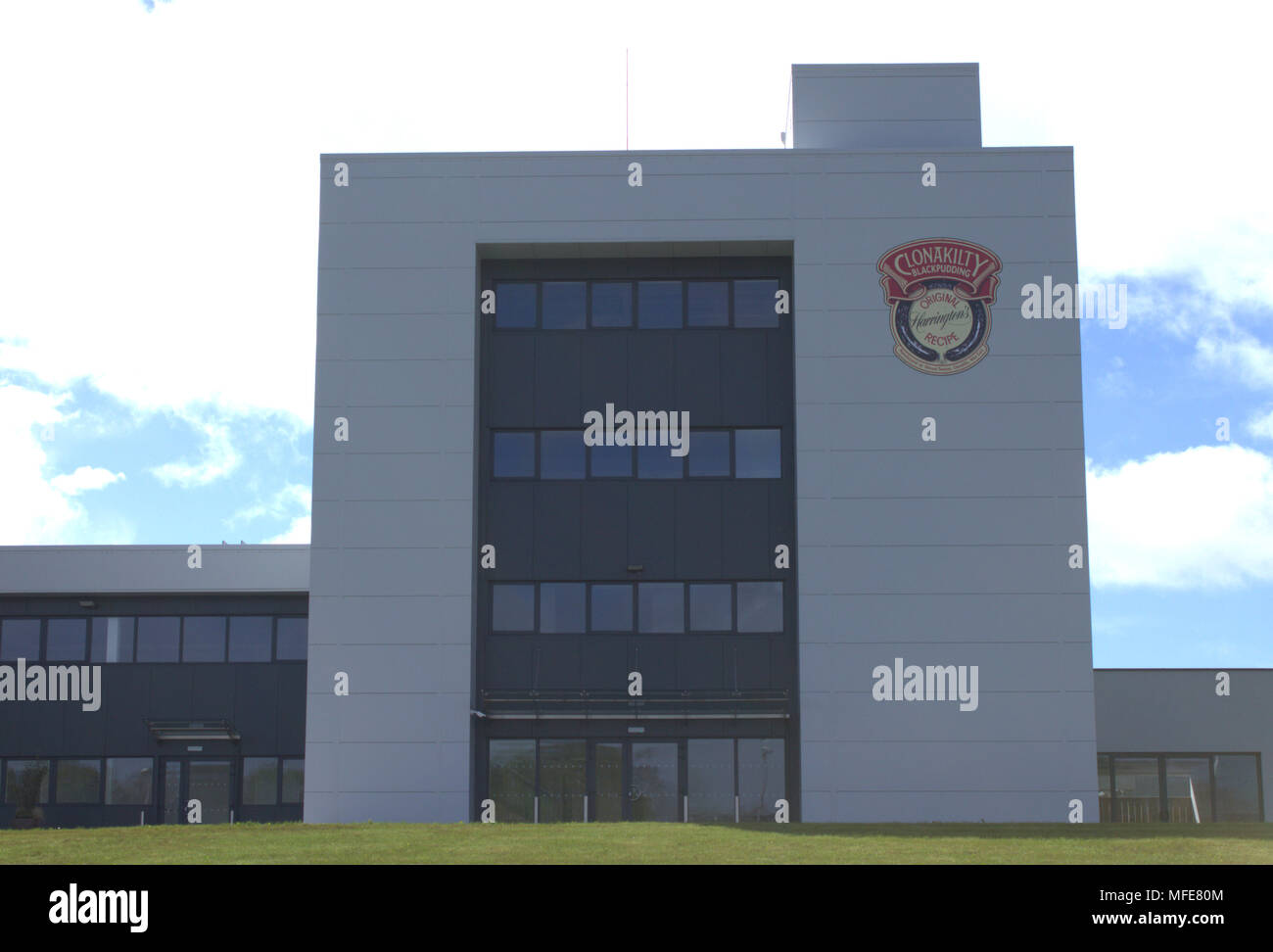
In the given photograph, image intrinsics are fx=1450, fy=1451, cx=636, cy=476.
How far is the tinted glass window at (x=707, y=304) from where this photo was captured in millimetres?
31000

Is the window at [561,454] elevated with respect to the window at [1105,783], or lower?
elevated

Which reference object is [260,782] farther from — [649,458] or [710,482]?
[710,482]

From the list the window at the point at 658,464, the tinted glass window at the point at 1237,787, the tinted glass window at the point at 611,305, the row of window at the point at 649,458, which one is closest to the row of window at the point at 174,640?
the row of window at the point at 649,458

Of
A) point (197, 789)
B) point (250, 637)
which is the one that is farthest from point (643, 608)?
point (197, 789)

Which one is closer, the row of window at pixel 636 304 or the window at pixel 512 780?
the window at pixel 512 780

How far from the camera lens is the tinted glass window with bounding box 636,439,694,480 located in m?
30.3

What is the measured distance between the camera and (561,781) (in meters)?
29.3

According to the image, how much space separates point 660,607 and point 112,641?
14.9 m

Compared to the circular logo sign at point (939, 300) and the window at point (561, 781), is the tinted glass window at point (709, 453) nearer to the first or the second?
the circular logo sign at point (939, 300)

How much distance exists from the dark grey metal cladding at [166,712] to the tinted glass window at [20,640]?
1230 millimetres

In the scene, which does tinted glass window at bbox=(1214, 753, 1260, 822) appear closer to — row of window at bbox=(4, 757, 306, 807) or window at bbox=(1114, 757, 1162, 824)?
window at bbox=(1114, 757, 1162, 824)

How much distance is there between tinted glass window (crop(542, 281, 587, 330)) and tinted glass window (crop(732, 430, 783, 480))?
14.0ft

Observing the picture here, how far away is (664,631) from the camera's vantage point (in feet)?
97.9
